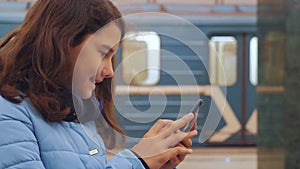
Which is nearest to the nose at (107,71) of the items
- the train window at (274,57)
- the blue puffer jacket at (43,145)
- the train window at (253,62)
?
the blue puffer jacket at (43,145)

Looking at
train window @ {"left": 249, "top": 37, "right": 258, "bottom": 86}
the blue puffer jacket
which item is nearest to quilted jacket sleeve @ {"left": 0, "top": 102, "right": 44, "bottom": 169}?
the blue puffer jacket

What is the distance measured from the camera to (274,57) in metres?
3.30

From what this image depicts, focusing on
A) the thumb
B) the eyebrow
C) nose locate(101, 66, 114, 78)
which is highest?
the eyebrow

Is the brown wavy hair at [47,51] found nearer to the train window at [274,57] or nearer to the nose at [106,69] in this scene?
the nose at [106,69]

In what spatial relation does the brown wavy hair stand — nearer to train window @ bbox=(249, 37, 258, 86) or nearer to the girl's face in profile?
the girl's face in profile

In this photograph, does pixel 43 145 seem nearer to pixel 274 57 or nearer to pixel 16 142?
pixel 16 142

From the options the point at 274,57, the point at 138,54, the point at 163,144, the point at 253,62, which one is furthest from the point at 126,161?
the point at 253,62

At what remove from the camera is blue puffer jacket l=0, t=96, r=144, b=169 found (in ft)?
3.02

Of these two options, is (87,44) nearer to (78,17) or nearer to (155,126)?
(78,17)

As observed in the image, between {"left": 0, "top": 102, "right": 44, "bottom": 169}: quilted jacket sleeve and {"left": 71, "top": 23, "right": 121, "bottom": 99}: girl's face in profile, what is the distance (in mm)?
121

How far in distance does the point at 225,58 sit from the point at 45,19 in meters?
5.92

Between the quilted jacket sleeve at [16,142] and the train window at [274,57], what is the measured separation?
2.34 m

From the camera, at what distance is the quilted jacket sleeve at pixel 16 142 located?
0.92 metres

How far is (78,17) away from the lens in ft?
3.41
